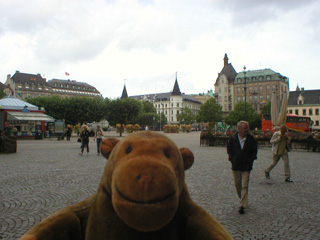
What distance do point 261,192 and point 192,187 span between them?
176 centimetres

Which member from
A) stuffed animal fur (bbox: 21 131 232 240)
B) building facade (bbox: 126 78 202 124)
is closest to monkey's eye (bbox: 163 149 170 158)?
stuffed animal fur (bbox: 21 131 232 240)

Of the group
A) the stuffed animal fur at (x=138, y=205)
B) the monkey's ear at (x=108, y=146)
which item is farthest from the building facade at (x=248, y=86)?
the stuffed animal fur at (x=138, y=205)

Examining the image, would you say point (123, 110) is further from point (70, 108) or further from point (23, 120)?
point (23, 120)

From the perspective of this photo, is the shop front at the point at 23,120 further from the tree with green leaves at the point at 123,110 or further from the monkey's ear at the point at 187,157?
the monkey's ear at the point at 187,157

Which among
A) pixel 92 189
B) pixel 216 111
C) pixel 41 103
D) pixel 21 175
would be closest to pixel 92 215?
pixel 92 189

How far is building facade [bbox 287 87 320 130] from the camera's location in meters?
74.0

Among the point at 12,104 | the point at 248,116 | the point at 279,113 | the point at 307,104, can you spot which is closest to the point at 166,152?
the point at 279,113

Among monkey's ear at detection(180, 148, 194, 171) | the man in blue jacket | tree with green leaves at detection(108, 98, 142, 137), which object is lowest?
the man in blue jacket

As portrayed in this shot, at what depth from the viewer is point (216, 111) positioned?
75.9 m

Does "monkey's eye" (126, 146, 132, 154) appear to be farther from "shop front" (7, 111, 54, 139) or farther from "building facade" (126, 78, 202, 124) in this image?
"building facade" (126, 78, 202, 124)

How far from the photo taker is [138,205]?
1.37 metres

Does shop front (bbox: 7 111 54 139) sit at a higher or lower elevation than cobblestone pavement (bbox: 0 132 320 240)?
higher

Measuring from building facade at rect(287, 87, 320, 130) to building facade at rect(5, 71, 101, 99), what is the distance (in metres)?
85.1

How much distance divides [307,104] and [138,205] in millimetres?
85815
